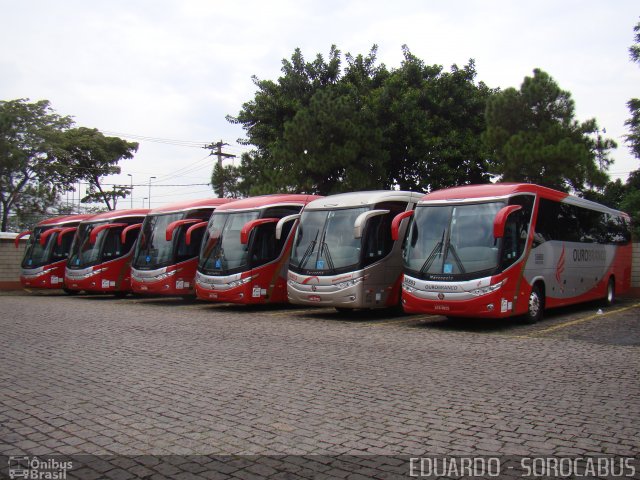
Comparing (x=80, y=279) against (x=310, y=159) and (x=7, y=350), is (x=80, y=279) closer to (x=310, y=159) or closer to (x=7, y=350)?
(x=310, y=159)

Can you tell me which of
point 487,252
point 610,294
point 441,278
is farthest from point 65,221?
point 610,294

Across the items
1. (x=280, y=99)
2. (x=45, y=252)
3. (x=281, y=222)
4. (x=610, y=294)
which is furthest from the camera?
(x=280, y=99)

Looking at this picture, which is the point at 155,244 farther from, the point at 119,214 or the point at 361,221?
the point at 361,221

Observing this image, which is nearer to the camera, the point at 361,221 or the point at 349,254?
the point at 361,221

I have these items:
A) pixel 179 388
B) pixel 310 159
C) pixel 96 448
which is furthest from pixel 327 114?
pixel 96 448

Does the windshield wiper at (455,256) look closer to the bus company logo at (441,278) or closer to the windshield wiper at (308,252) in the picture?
the bus company logo at (441,278)

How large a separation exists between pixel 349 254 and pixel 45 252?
15.5 m

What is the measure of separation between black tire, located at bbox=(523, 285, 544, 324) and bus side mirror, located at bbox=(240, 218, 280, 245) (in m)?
6.91

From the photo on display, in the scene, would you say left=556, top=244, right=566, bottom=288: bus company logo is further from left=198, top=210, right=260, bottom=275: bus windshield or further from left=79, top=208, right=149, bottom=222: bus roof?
left=79, top=208, right=149, bottom=222: bus roof

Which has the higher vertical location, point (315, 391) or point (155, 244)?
point (155, 244)

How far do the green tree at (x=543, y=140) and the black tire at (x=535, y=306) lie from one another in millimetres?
10646

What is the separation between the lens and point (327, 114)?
1061 inches

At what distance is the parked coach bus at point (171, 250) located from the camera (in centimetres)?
1988

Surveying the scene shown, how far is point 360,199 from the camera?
1582 cm
